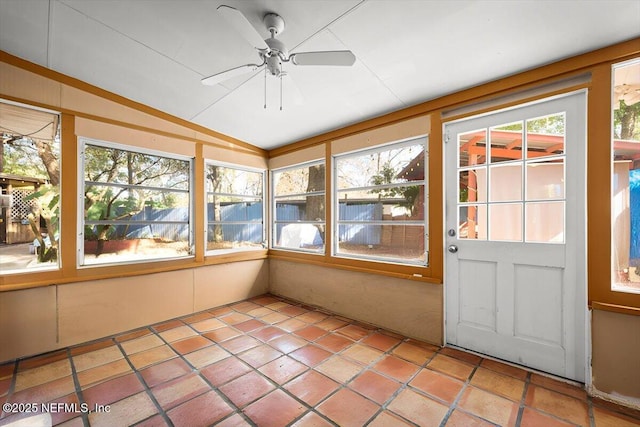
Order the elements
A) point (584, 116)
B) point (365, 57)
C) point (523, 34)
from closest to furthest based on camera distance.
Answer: point (523, 34) → point (584, 116) → point (365, 57)

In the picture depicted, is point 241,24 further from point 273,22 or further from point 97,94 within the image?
point 97,94

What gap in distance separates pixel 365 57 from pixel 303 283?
2.99m

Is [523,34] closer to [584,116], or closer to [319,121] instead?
[584,116]

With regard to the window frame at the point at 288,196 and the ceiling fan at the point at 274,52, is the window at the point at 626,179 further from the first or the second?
the window frame at the point at 288,196

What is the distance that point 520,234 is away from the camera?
2.28 meters

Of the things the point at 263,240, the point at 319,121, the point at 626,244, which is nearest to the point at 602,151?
the point at 626,244

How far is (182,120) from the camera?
3.45 m

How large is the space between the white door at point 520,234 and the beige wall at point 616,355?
106 millimetres

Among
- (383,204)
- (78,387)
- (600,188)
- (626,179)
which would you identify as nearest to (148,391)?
(78,387)

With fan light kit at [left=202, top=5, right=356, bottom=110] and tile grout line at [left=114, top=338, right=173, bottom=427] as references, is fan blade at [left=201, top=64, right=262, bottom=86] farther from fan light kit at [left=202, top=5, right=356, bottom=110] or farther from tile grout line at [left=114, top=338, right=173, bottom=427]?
tile grout line at [left=114, top=338, right=173, bottom=427]

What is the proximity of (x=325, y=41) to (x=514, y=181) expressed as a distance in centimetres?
196

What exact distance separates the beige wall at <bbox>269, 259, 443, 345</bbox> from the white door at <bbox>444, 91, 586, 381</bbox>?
0.63ft

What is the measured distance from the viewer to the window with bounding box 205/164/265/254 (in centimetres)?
388

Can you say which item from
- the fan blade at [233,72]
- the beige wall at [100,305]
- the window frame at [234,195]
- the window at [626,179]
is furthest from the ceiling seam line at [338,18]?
the beige wall at [100,305]
